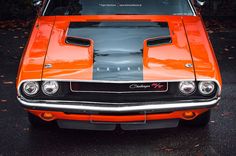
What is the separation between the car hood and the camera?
472 cm

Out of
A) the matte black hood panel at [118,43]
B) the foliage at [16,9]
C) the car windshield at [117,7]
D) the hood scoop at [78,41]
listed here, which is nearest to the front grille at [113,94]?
the matte black hood panel at [118,43]

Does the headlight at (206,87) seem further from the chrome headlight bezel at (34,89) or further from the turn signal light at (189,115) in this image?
the chrome headlight bezel at (34,89)

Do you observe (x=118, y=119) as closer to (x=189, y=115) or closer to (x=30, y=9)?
(x=189, y=115)

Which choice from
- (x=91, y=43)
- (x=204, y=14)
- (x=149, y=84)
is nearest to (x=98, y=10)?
(x=91, y=43)

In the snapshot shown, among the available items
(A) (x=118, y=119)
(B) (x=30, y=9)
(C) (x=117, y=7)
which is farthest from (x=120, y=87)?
(B) (x=30, y=9)

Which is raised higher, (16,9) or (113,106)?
(113,106)

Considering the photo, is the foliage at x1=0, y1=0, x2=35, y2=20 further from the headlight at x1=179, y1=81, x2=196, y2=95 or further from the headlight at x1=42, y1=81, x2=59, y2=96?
the headlight at x1=179, y1=81, x2=196, y2=95

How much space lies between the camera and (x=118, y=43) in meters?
5.25

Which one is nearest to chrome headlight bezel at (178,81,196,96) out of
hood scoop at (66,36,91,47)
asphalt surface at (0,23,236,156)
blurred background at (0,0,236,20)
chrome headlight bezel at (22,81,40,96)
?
asphalt surface at (0,23,236,156)

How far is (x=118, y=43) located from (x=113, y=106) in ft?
2.79

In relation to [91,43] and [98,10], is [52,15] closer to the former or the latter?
[98,10]

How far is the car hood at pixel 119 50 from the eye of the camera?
15.5 feet

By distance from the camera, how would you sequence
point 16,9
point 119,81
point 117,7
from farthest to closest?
1. point 16,9
2. point 117,7
3. point 119,81

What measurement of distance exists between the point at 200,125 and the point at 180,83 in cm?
88
